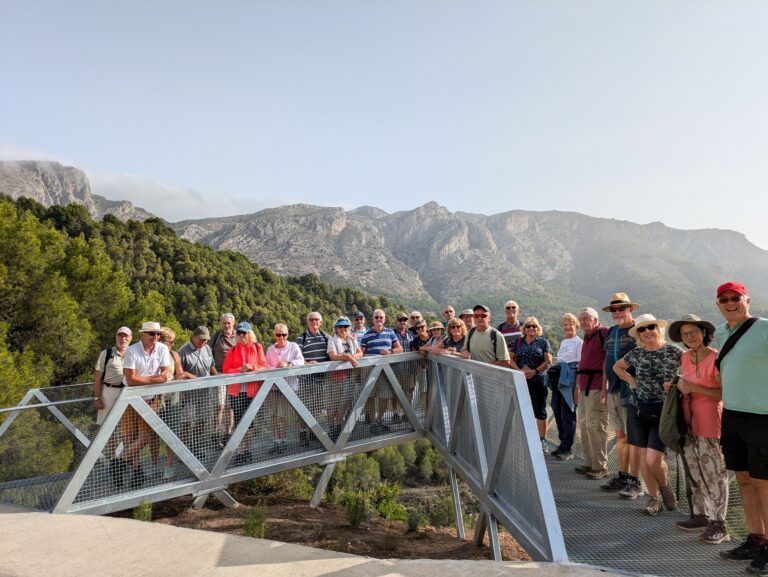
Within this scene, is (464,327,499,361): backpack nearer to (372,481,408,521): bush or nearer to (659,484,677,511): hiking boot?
(659,484,677,511): hiking boot

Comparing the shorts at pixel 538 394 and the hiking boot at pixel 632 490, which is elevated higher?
the shorts at pixel 538 394

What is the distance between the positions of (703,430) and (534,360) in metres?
2.26

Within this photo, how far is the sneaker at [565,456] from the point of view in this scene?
6023mm

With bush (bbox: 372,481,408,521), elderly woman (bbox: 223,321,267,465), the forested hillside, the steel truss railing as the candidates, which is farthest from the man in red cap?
the forested hillside

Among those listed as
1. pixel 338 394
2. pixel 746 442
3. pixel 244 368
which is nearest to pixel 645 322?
pixel 746 442

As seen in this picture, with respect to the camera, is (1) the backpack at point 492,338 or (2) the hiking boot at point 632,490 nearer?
(2) the hiking boot at point 632,490

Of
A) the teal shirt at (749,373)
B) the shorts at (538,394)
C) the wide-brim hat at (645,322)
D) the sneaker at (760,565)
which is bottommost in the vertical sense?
the sneaker at (760,565)

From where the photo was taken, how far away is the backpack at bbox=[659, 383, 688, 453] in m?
3.73

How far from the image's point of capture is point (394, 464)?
44438 mm

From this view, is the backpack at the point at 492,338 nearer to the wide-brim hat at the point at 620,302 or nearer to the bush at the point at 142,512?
the wide-brim hat at the point at 620,302

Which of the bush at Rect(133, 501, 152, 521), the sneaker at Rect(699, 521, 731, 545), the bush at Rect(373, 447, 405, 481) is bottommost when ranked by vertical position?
the bush at Rect(373, 447, 405, 481)

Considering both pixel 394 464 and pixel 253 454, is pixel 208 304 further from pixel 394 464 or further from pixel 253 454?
pixel 253 454

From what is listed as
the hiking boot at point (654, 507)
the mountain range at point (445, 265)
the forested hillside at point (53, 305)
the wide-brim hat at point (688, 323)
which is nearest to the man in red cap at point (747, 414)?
the wide-brim hat at point (688, 323)

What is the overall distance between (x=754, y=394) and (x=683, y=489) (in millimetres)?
2559
